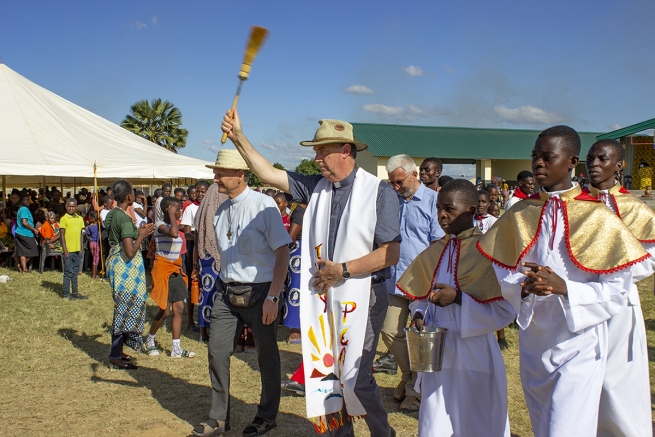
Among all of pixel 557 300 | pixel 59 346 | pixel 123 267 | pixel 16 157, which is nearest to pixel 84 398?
pixel 123 267

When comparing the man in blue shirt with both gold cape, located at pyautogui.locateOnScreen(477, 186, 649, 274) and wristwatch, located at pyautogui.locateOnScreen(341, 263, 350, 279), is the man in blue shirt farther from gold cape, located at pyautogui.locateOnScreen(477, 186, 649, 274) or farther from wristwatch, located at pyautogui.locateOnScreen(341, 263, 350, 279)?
gold cape, located at pyautogui.locateOnScreen(477, 186, 649, 274)

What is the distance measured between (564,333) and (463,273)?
2.38ft

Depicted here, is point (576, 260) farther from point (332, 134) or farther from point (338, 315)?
point (332, 134)

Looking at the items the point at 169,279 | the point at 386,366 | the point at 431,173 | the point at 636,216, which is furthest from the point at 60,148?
the point at 636,216

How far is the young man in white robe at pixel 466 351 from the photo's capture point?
11.7 feet

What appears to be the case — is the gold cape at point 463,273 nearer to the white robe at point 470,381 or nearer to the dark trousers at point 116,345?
the white robe at point 470,381

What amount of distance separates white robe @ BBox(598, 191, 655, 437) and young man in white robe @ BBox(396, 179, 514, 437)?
0.64 meters

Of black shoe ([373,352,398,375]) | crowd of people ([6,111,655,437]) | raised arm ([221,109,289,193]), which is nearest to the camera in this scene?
crowd of people ([6,111,655,437])

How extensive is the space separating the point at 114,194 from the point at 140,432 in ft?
9.54

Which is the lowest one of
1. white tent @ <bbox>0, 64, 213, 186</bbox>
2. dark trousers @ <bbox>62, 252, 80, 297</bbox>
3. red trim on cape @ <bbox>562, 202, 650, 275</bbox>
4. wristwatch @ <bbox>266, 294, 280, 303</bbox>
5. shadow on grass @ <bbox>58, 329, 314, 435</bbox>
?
shadow on grass @ <bbox>58, 329, 314, 435</bbox>

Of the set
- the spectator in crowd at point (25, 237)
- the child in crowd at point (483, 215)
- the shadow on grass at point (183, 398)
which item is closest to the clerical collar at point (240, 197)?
the shadow on grass at point (183, 398)

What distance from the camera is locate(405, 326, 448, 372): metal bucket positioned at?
132 inches

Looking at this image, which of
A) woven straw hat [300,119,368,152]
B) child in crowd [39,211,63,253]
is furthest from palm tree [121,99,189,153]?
woven straw hat [300,119,368,152]

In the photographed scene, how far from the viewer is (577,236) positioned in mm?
3113
